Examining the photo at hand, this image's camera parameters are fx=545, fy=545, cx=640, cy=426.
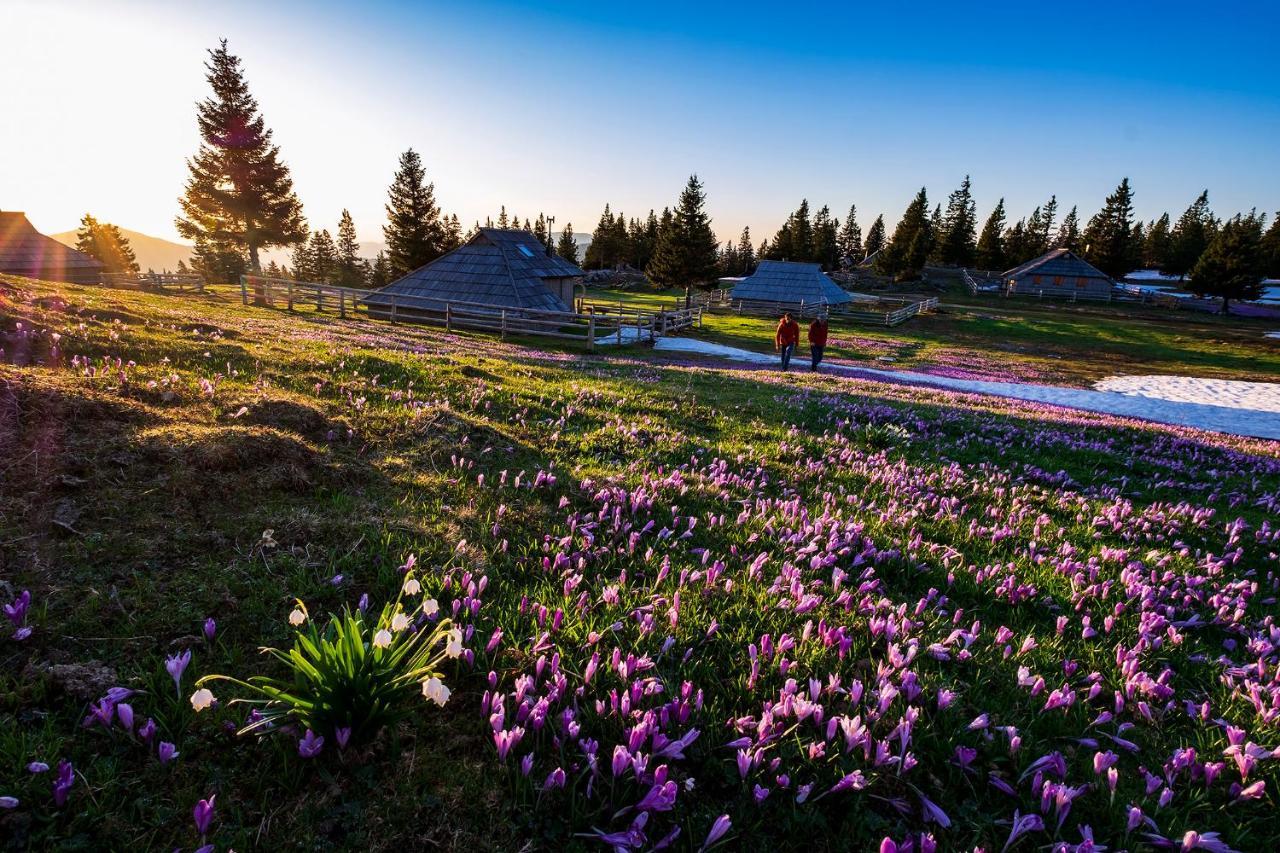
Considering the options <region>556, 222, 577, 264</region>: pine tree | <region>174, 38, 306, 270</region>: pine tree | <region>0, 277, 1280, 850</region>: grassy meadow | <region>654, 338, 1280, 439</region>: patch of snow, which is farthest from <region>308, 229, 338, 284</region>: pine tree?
<region>0, 277, 1280, 850</region>: grassy meadow

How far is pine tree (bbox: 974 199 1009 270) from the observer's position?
99750 millimetres

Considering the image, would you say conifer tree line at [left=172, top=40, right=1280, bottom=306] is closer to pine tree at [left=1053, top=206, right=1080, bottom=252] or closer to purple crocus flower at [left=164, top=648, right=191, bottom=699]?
pine tree at [left=1053, top=206, right=1080, bottom=252]

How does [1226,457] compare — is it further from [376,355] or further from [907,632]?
[376,355]

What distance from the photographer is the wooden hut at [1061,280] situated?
8162 cm

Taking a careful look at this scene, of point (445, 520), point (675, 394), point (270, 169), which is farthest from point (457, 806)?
point (270, 169)

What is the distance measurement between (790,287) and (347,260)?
68.4 metres

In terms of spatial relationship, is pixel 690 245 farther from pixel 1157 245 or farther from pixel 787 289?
pixel 1157 245

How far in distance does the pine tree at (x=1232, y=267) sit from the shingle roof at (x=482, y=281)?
82900 mm

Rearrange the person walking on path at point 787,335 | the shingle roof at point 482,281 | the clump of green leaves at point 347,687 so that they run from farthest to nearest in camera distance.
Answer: the shingle roof at point 482,281, the person walking on path at point 787,335, the clump of green leaves at point 347,687

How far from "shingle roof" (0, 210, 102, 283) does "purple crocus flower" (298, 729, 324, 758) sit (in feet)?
194

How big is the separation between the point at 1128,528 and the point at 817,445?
3446mm

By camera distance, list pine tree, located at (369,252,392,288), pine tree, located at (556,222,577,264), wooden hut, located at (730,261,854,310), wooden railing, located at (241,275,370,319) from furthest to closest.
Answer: pine tree, located at (556,222,577,264), pine tree, located at (369,252,392,288), wooden hut, located at (730,261,854,310), wooden railing, located at (241,275,370,319)

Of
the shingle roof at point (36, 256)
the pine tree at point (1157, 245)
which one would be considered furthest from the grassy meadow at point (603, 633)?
the pine tree at point (1157, 245)

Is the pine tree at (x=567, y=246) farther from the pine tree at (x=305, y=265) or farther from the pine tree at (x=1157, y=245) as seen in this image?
the pine tree at (x=1157, y=245)
